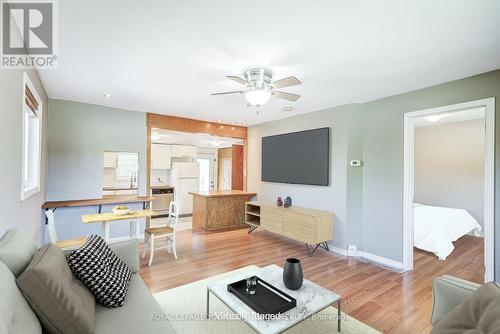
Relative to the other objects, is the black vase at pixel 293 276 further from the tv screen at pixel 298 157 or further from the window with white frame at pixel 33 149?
the window with white frame at pixel 33 149

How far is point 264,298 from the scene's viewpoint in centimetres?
191

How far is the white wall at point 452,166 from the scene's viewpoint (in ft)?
17.1

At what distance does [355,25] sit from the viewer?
1.86m

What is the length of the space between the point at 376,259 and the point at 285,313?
2.67 m

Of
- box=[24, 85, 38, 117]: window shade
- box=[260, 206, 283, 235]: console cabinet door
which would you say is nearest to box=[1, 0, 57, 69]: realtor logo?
box=[24, 85, 38, 117]: window shade

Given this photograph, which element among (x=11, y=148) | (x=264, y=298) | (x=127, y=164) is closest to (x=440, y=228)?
(x=264, y=298)

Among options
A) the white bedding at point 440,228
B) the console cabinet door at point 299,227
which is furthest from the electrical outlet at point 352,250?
the white bedding at point 440,228

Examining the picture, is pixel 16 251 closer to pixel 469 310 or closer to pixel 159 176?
pixel 469 310

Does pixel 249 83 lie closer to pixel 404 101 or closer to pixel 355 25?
pixel 355 25

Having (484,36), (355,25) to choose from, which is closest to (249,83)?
(355,25)

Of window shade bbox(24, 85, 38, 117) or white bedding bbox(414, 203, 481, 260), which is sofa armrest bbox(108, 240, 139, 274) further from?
white bedding bbox(414, 203, 481, 260)

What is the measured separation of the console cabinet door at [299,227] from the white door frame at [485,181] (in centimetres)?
130

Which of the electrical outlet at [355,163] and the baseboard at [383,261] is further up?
the electrical outlet at [355,163]

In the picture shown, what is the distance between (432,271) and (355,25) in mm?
3333
